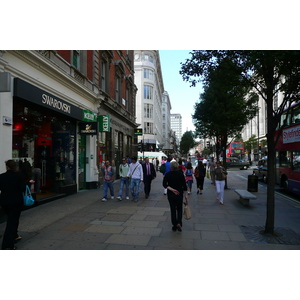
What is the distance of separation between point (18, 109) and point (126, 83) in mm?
15712

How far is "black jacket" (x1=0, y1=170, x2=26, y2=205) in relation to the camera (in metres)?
5.02

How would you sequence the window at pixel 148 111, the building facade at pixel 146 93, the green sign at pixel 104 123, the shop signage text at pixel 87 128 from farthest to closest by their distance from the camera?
the window at pixel 148 111 → the building facade at pixel 146 93 → the green sign at pixel 104 123 → the shop signage text at pixel 87 128

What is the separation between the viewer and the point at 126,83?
23.8 m

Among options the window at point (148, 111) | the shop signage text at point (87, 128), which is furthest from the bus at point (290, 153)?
the window at point (148, 111)

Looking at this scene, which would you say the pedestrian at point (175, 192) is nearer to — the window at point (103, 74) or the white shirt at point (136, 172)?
the white shirt at point (136, 172)

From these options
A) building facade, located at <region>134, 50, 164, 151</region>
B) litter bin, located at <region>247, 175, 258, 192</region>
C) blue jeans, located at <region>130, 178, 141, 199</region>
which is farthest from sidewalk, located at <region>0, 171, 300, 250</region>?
building facade, located at <region>134, 50, 164, 151</region>

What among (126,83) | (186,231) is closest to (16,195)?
(186,231)

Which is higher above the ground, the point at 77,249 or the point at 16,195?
the point at 16,195

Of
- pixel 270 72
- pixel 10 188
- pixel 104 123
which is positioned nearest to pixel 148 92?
pixel 104 123

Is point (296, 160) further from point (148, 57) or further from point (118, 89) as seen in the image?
point (148, 57)

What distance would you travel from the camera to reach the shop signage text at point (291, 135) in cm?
1164

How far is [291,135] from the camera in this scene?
1243cm
